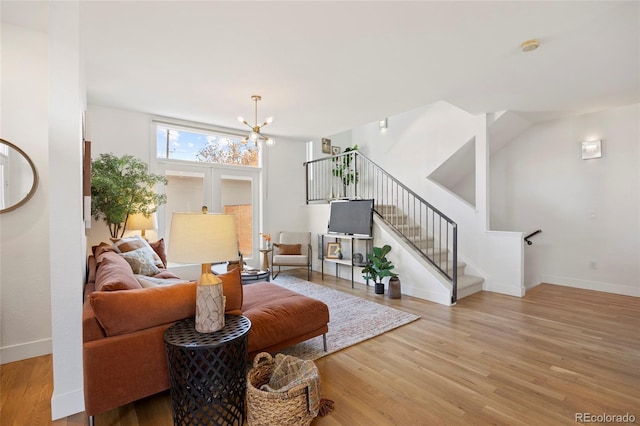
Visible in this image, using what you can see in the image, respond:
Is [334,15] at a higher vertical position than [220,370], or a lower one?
higher

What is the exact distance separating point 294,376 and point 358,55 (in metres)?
2.89

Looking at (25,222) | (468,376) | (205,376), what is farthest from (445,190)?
(25,222)

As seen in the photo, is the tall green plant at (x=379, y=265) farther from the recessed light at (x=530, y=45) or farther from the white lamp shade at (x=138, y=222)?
the white lamp shade at (x=138, y=222)

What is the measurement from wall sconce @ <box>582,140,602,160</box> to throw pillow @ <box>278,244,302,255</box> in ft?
16.6

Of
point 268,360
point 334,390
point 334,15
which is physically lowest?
point 334,390

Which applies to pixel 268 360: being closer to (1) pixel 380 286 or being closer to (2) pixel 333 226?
(1) pixel 380 286

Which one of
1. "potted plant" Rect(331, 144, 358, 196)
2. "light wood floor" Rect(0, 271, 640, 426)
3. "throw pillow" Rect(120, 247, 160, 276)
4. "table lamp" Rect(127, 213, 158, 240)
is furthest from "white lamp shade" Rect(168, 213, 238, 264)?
"potted plant" Rect(331, 144, 358, 196)

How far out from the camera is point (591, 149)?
4.67m

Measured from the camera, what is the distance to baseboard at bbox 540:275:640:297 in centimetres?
435

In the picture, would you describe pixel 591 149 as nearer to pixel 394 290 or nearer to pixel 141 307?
pixel 394 290

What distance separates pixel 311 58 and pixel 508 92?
8.91 ft

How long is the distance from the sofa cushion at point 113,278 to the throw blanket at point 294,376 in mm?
1106

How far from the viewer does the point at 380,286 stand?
14.7ft

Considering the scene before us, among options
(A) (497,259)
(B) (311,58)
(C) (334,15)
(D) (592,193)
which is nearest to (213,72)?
(B) (311,58)
